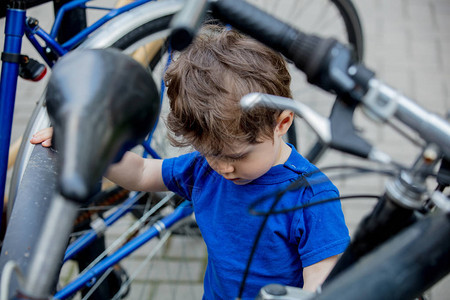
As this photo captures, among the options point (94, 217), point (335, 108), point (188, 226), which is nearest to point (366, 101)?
point (335, 108)

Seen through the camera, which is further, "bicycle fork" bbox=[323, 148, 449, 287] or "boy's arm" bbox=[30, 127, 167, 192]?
"boy's arm" bbox=[30, 127, 167, 192]

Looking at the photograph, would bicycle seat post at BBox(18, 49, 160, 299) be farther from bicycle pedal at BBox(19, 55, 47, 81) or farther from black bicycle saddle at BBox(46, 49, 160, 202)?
bicycle pedal at BBox(19, 55, 47, 81)

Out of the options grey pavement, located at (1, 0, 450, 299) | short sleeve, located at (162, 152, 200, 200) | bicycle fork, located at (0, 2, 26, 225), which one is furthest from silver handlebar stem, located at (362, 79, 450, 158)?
grey pavement, located at (1, 0, 450, 299)

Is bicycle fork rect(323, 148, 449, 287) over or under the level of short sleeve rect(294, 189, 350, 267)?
over

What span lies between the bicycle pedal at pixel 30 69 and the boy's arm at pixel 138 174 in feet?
1.35

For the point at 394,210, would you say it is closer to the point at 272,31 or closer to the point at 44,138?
the point at 272,31

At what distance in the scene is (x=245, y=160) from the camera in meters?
0.92

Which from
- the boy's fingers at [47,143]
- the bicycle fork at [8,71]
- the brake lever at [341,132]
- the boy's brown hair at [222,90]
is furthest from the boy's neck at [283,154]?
the bicycle fork at [8,71]

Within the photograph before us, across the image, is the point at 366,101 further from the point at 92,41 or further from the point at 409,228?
the point at 92,41

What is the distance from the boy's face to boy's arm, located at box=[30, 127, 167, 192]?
25 cm

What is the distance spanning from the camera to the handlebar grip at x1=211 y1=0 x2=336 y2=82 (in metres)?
0.46

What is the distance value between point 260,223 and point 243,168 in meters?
0.15

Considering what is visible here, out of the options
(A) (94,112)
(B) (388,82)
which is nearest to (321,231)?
(A) (94,112)

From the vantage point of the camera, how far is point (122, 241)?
1.68m
